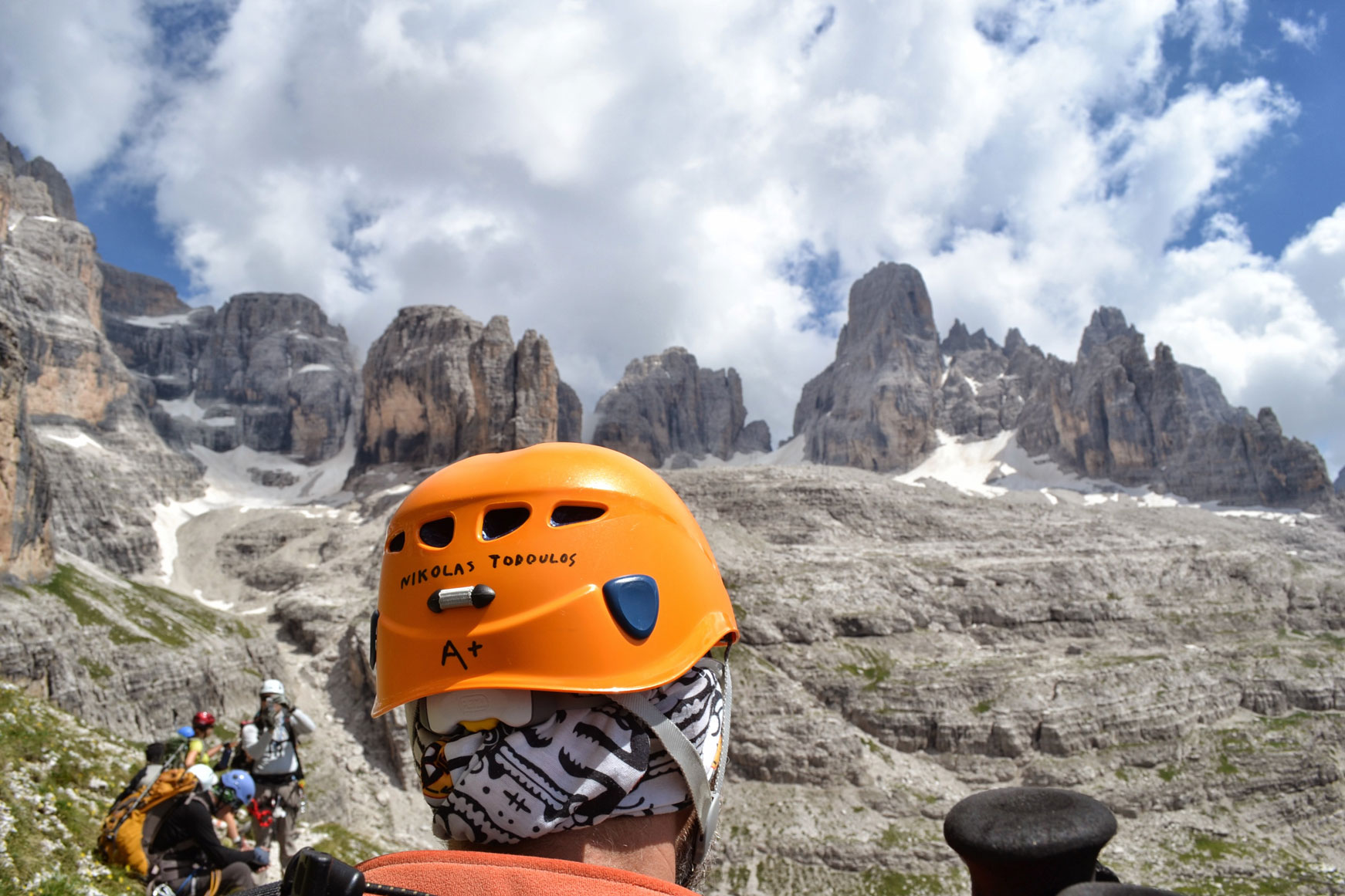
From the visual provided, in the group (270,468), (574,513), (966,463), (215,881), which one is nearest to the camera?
(574,513)

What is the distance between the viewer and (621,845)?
2455mm

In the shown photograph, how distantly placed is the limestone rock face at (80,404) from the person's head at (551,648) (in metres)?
109

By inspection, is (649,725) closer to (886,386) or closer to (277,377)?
(886,386)

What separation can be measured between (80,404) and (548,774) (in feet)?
483

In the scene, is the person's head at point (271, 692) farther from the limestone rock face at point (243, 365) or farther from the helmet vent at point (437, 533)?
the limestone rock face at point (243, 365)

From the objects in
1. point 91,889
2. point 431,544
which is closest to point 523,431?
point 91,889

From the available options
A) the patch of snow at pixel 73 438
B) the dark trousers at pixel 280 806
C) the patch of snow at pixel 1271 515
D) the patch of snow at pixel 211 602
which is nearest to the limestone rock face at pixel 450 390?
the patch of snow at pixel 211 602

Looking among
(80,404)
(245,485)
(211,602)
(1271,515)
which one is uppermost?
(80,404)

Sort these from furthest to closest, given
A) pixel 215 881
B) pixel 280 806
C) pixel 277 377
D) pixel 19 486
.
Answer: pixel 277 377
pixel 19 486
pixel 280 806
pixel 215 881

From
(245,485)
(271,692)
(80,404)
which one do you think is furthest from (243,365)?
(271,692)

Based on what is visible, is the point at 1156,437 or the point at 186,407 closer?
the point at 1156,437

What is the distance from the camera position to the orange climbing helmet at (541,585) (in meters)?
2.54

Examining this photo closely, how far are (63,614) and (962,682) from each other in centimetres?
5649

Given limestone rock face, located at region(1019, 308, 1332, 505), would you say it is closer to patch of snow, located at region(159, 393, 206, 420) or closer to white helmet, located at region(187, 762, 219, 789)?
white helmet, located at region(187, 762, 219, 789)
